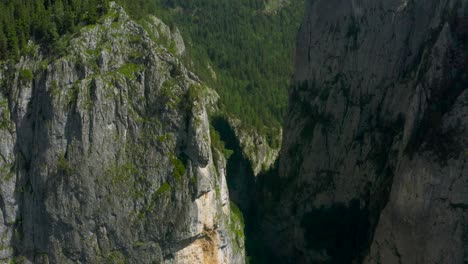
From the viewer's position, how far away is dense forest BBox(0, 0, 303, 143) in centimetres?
5684

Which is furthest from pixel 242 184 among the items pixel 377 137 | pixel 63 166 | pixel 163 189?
pixel 63 166

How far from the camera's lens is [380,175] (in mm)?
56000

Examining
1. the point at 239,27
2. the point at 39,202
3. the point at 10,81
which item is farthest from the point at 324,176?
the point at 239,27

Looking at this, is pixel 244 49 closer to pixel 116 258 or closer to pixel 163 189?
pixel 163 189

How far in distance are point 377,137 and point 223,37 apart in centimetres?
8655

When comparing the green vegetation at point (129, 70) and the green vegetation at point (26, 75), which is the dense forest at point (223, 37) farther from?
the green vegetation at point (129, 70)

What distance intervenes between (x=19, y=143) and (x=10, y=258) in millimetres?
11896

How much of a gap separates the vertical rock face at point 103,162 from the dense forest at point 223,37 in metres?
4.37

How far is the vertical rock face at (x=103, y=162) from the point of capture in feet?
171

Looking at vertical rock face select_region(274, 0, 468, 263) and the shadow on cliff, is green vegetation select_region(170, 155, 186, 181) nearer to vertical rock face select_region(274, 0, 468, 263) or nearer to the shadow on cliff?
vertical rock face select_region(274, 0, 468, 263)

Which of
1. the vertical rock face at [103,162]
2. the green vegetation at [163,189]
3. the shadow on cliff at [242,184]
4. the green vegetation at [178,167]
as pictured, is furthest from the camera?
the shadow on cliff at [242,184]

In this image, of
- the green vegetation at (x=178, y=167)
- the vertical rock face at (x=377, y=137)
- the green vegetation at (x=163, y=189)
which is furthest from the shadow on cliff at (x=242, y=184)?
the green vegetation at (x=178, y=167)

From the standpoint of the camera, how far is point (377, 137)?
57969 millimetres

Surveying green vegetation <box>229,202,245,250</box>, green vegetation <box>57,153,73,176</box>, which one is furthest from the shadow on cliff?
green vegetation <box>57,153,73,176</box>
